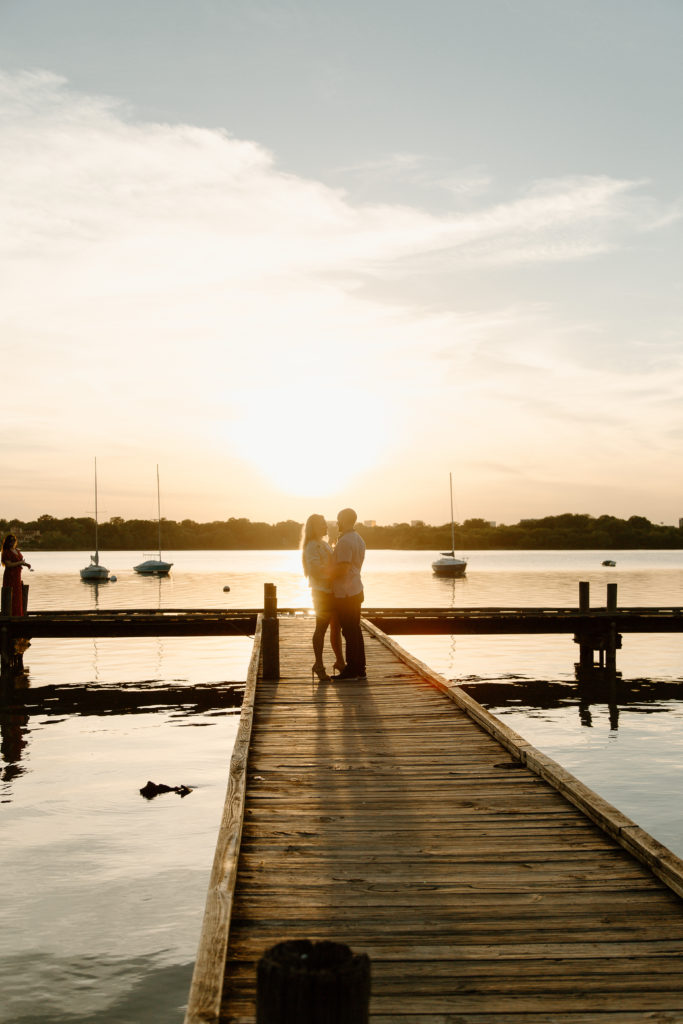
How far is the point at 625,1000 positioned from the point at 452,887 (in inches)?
53.7

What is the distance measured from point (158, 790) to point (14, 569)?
11.6m

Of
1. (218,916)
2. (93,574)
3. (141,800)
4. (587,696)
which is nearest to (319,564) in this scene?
(141,800)

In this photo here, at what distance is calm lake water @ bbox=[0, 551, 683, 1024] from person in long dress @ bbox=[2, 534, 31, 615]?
2392 millimetres

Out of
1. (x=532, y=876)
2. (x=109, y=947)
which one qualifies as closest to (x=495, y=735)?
(x=532, y=876)

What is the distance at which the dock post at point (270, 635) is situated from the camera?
11.6 m

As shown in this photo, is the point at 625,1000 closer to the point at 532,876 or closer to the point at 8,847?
the point at 532,876

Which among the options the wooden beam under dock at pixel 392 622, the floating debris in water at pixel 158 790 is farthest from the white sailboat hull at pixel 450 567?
the floating debris in water at pixel 158 790

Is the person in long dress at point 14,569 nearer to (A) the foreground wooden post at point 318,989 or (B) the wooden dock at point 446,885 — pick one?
(B) the wooden dock at point 446,885

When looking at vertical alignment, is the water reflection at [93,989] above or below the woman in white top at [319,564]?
below

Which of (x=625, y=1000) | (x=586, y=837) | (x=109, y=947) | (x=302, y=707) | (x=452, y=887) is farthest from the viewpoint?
(x=302, y=707)

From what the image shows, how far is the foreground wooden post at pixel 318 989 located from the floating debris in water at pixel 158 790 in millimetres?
11397

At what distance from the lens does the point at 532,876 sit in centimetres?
517

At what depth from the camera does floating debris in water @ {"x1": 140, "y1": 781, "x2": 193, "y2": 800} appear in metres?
13.3

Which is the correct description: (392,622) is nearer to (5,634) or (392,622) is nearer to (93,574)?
(5,634)
